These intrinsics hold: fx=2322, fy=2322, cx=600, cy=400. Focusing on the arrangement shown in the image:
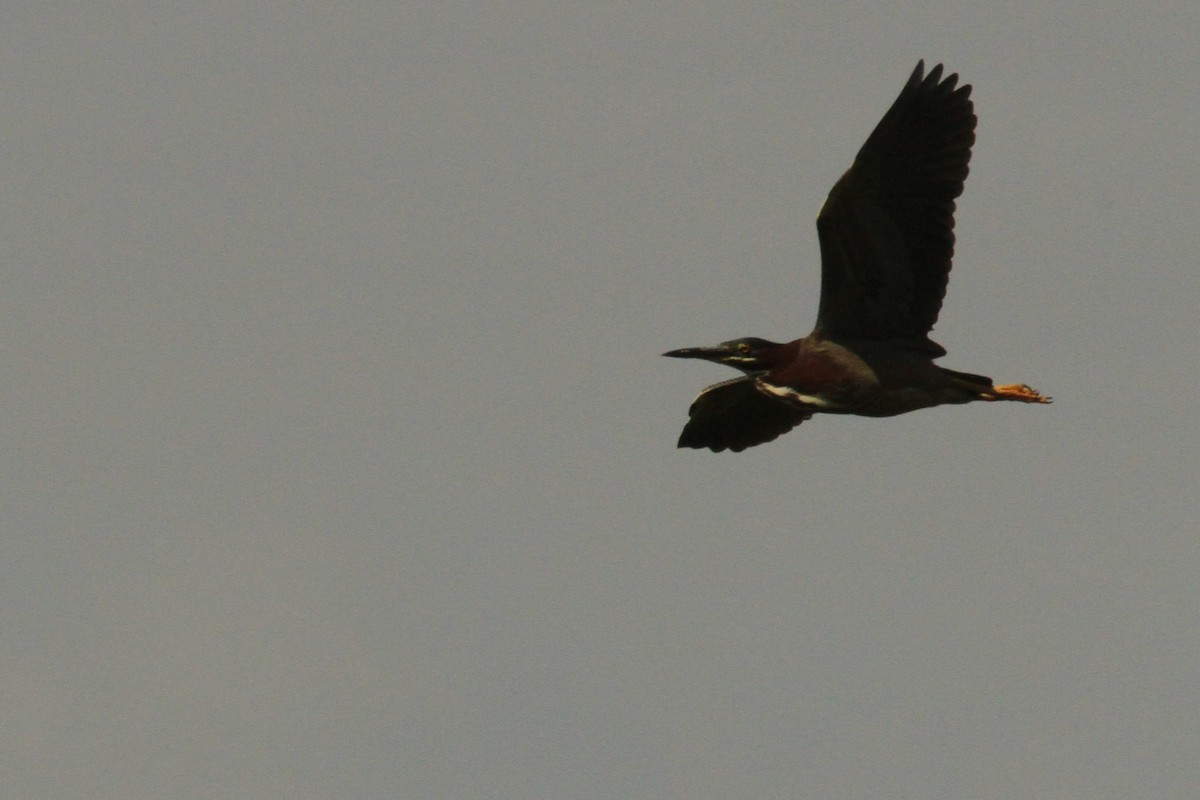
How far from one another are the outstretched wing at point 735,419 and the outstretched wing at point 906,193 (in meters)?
3.32

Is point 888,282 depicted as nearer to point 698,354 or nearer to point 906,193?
point 906,193

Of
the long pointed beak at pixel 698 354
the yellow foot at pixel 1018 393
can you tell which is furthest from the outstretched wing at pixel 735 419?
the yellow foot at pixel 1018 393

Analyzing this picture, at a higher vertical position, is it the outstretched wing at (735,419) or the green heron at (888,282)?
the green heron at (888,282)

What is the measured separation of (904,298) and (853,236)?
32.2 inches

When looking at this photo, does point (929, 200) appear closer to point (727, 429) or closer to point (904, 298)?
point (904, 298)

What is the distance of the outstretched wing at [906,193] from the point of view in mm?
19969

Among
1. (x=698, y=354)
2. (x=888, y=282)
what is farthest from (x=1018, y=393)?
(x=698, y=354)

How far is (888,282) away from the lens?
20.5m

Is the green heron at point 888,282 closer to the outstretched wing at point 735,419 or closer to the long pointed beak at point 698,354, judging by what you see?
the long pointed beak at point 698,354

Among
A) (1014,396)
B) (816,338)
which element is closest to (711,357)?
(816,338)

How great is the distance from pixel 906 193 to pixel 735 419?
15.3ft

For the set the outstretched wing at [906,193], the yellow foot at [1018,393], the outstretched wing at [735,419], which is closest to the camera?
the outstretched wing at [906,193]

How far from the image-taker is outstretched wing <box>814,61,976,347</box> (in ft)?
65.5

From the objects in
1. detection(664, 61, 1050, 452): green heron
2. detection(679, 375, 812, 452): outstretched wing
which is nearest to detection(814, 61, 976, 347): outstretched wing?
detection(664, 61, 1050, 452): green heron
